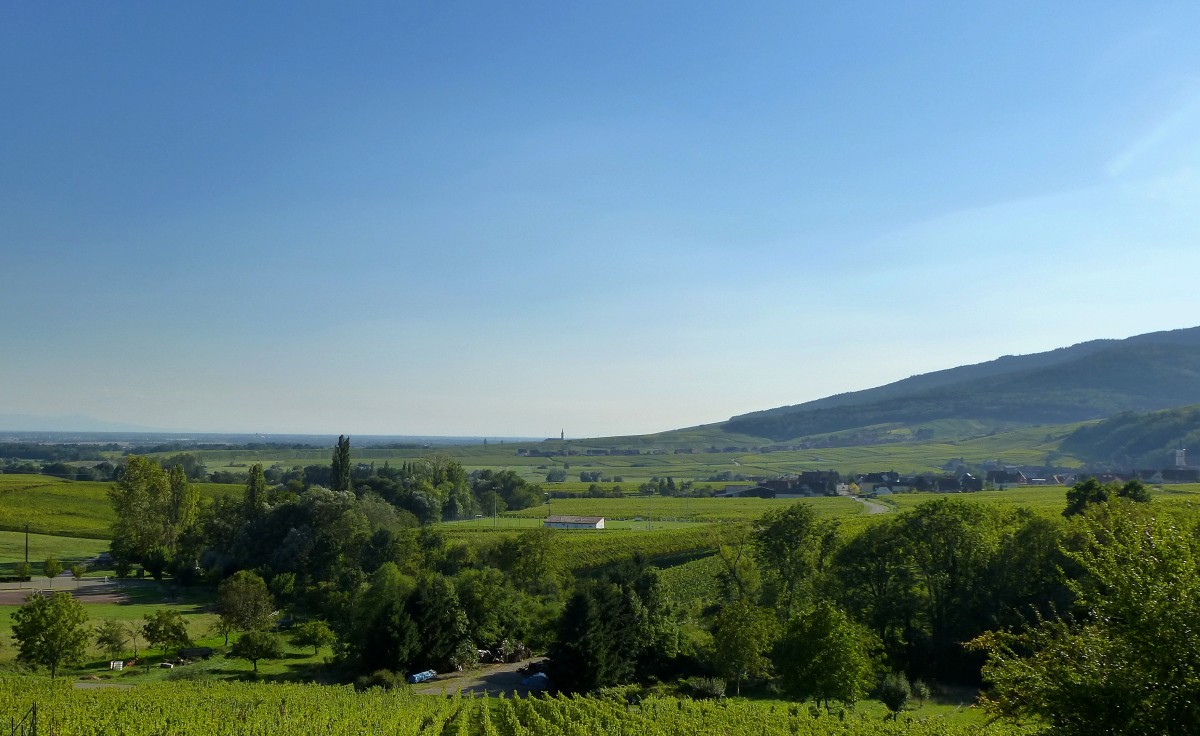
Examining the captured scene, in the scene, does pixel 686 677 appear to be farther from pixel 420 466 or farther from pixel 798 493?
pixel 798 493

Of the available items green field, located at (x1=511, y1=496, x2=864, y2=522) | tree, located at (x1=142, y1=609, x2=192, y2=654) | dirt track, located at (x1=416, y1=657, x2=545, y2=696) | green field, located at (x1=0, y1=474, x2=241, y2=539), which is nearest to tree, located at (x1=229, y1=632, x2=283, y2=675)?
tree, located at (x1=142, y1=609, x2=192, y2=654)

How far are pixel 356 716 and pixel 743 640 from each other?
62.5ft

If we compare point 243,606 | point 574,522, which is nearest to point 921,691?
point 243,606

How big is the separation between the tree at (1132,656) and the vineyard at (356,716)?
8.03m

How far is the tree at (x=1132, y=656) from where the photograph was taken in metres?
11.8

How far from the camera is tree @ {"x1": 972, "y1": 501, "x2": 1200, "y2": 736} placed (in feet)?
38.5

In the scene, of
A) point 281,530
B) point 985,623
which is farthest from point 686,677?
point 281,530

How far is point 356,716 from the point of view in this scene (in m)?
23.1

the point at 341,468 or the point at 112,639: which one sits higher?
the point at 341,468

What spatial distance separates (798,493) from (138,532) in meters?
92.1

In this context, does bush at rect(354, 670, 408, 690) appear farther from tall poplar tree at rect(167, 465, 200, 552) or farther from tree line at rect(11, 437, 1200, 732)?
tall poplar tree at rect(167, 465, 200, 552)

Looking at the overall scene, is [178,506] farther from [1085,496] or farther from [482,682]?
[1085,496]

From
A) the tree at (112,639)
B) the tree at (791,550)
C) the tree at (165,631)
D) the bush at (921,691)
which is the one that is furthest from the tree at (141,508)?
the bush at (921,691)

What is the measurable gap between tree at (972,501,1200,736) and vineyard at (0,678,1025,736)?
8.03 m
